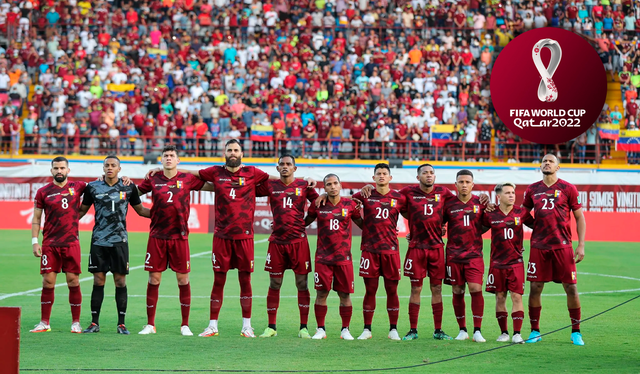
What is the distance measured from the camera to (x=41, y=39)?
34344 millimetres

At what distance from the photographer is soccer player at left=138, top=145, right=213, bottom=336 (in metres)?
10.7

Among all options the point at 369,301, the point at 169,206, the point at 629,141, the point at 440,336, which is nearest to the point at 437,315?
the point at 440,336

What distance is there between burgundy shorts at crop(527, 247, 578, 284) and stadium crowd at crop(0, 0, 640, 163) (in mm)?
18066

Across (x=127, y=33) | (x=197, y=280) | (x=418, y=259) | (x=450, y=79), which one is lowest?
(x=197, y=280)

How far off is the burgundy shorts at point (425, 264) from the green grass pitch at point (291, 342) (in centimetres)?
78

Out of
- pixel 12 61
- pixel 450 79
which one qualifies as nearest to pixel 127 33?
pixel 12 61

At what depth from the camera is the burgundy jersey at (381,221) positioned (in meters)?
10.7

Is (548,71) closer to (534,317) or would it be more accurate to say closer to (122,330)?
(534,317)

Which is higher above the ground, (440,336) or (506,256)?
(506,256)

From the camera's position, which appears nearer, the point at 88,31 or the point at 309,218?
the point at 309,218

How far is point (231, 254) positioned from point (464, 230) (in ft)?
10.2

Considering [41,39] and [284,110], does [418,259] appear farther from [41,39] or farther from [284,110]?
[41,39]

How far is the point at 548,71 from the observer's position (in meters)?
27.2

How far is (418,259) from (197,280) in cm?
706
